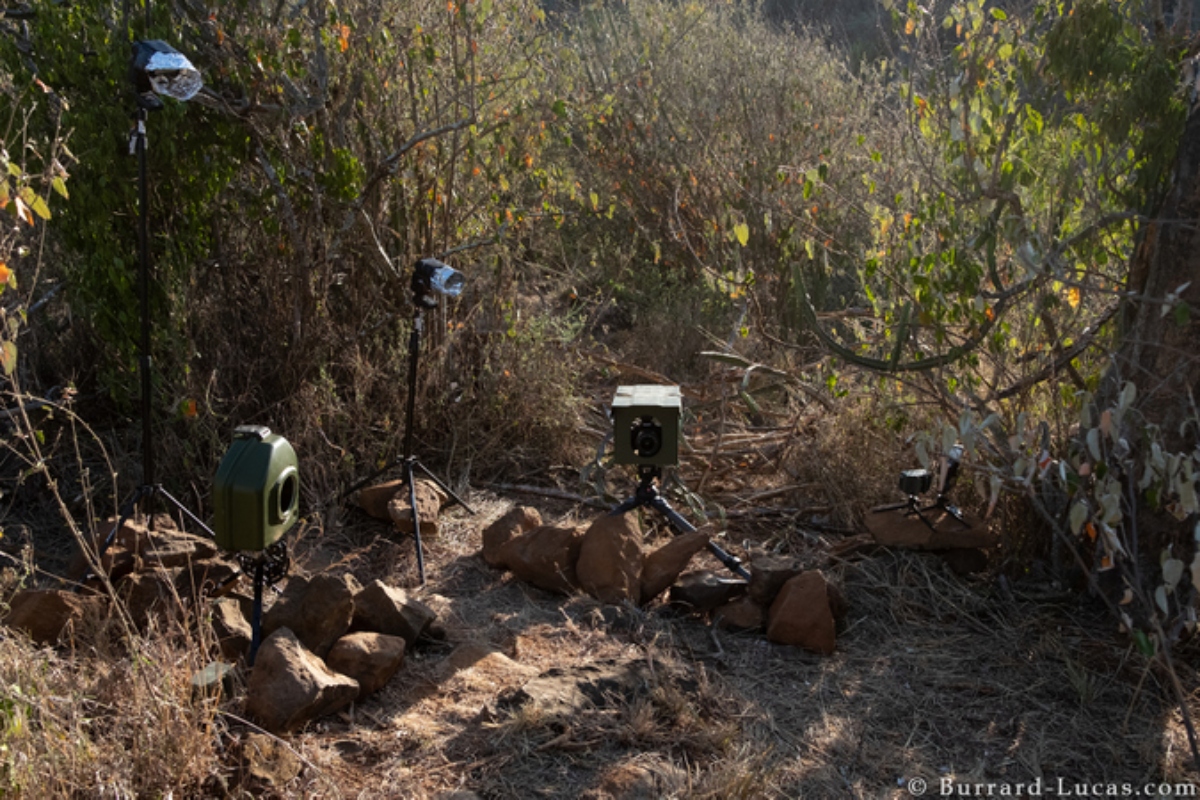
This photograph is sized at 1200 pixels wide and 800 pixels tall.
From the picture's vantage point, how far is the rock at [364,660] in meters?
2.99

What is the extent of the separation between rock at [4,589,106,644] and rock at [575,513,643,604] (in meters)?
1.62

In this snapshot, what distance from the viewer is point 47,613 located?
3.08 meters

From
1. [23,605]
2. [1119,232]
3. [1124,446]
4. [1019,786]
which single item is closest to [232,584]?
[23,605]

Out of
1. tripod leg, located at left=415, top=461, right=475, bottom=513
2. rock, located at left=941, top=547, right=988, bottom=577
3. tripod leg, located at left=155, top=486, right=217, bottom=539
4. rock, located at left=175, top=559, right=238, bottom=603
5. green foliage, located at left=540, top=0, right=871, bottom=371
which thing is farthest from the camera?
green foliage, located at left=540, top=0, right=871, bottom=371

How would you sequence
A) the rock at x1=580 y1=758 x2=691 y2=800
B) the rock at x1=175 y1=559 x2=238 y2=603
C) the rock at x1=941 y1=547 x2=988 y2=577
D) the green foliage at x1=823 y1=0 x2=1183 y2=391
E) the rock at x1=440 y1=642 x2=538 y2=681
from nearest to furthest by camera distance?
1. the rock at x1=580 y1=758 x2=691 y2=800
2. the green foliage at x1=823 y1=0 x2=1183 y2=391
3. the rock at x1=440 y1=642 x2=538 y2=681
4. the rock at x1=175 y1=559 x2=238 y2=603
5. the rock at x1=941 y1=547 x2=988 y2=577

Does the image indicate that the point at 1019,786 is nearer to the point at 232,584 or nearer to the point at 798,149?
the point at 232,584

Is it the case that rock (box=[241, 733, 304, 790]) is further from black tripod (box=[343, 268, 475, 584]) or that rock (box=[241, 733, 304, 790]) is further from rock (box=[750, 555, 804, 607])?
rock (box=[750, 555, 804, 607])

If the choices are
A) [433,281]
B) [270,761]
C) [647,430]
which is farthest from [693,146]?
[270,761]

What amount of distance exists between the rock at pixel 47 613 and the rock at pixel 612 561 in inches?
63.8

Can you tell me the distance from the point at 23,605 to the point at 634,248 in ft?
17.4

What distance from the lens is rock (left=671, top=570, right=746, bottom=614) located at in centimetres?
362

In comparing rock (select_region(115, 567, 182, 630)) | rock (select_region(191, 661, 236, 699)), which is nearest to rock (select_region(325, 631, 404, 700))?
rock (select_region(191, 661, 236, 699))

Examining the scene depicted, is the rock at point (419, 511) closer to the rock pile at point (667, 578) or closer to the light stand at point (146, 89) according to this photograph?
the rock pile at point (667, 578)

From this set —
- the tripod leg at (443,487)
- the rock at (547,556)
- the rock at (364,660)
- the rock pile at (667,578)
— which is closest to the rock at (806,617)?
the rock pile at (667,578)
